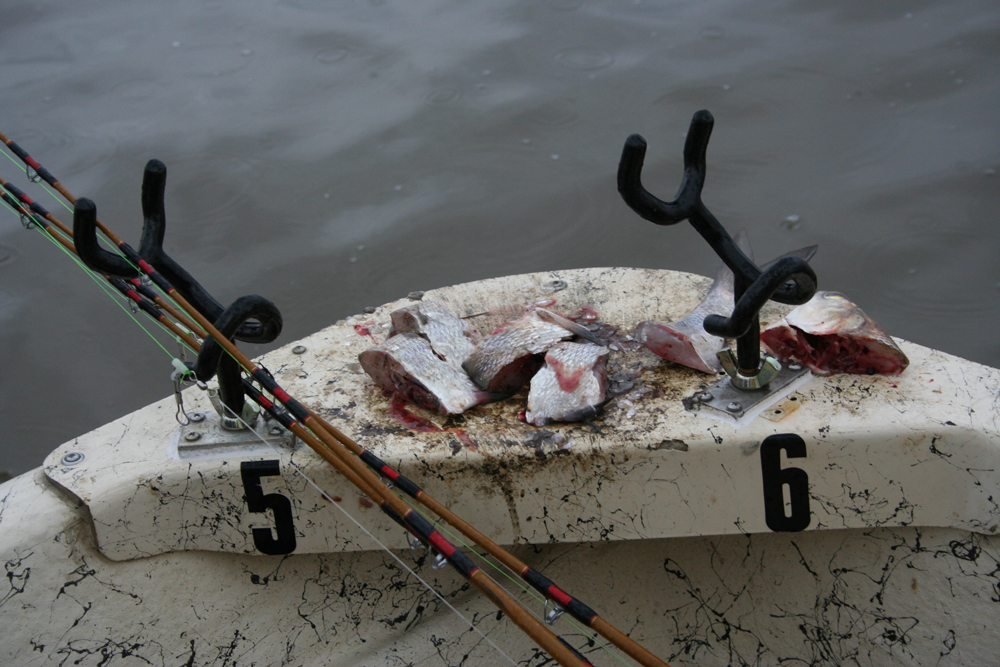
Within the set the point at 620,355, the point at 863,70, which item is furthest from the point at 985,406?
the point at 863,70

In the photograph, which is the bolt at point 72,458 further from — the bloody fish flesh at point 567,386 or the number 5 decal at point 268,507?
the bloody fish flesh at point 567,386

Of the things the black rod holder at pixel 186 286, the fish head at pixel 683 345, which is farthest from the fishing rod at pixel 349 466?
the fish head at pixel 683 345

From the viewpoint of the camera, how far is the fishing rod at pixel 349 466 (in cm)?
116

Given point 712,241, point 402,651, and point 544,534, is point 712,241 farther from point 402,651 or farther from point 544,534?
point 402,651

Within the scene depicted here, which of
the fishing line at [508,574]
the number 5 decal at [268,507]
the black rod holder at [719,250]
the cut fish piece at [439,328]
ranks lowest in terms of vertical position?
the fishing line at [508,574]

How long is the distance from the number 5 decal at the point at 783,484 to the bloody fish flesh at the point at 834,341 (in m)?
0.23

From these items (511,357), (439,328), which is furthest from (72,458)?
(511,357)

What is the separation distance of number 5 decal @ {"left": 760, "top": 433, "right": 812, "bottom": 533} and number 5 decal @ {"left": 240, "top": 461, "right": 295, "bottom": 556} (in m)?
0.90

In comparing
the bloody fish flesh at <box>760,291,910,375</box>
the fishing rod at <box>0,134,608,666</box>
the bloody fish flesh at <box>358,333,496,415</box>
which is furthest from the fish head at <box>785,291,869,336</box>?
the fishing rod at <box>0,134,608,666</box>

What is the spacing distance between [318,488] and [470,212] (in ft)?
7.08

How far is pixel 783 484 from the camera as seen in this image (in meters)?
1.47

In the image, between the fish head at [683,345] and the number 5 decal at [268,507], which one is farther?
the fish head at [683,345]

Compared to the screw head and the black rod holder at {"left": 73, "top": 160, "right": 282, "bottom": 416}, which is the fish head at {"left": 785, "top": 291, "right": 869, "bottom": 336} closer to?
the black rod holder at {"left": 73, "top": 160, "right": 282, "bottom": 416}

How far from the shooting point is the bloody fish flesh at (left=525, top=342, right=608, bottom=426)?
1.57 metres
